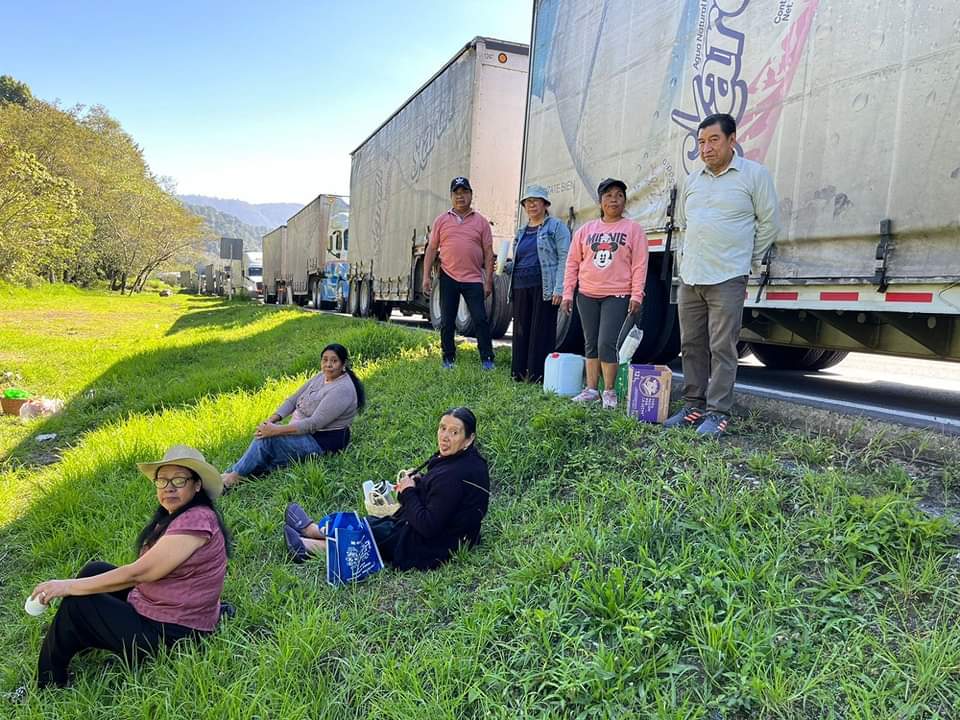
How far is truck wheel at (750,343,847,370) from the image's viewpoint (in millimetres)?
6922

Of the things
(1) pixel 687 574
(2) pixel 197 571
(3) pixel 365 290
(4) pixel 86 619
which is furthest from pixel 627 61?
(3) pixel 365 290

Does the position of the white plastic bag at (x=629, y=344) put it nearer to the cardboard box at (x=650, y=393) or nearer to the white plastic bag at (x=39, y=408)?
the cardboard box at (x=650, y=393)

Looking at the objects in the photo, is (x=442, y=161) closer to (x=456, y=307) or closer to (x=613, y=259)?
(x=456, y=307)

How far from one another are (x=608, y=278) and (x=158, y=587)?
325 cm

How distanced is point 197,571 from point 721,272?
305 cm

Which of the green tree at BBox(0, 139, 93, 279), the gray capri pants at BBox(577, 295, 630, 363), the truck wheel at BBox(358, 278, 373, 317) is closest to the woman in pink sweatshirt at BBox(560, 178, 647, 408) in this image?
the gray capri pants at BBox(577, 295, 630, 363)

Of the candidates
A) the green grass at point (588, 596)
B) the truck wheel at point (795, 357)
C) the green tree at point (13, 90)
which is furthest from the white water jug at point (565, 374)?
the green tree at point (13, 90)

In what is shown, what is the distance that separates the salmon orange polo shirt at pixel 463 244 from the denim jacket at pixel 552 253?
1.14 metres

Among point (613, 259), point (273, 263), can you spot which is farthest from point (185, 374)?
point (273, 263)

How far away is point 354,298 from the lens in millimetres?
17734

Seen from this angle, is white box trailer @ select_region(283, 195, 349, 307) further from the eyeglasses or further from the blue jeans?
the eyeglasses

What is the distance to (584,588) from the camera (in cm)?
241

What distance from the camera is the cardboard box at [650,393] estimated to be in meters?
3.95

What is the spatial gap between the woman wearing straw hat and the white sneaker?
8.39ft
